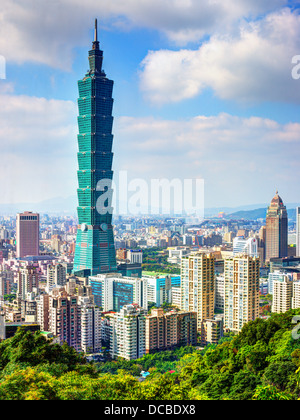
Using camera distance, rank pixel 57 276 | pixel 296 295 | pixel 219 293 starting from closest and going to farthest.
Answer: pixel 296 295 < pixel 219 293 < pixel 57 276

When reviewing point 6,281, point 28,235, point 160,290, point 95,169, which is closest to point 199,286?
point 160,290

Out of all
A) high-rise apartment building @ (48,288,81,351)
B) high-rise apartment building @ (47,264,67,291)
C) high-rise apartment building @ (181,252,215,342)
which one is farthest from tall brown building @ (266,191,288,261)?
high-rise apartment building @ (48,288,81,351)

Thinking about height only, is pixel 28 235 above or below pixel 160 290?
above

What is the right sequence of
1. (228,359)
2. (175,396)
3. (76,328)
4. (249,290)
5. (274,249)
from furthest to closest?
(274,249), (249,290), (76,328), (228,359), (175,396)

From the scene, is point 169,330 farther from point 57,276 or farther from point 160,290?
point 57,276

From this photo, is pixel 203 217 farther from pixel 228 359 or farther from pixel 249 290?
pixel 228 359

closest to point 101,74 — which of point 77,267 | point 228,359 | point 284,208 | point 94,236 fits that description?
→ point 94,236

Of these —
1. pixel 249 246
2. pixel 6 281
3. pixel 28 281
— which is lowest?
pixel 6 281
